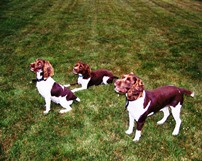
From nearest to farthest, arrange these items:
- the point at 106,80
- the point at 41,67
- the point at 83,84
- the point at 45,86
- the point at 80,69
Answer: the point at 41,67, the point at 45,86, the point at 80,69, the point at 83,84, the point at 106,80

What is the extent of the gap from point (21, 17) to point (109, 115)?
13.2 meters

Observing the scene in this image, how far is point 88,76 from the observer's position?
333 inches

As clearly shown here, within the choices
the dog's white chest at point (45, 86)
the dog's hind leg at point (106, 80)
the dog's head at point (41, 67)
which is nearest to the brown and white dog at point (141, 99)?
the dog's head at point (41, 67)

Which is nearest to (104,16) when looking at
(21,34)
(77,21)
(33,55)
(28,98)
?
(77,21)

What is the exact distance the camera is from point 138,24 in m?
17.5

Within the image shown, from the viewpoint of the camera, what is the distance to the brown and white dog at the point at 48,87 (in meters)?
6.61

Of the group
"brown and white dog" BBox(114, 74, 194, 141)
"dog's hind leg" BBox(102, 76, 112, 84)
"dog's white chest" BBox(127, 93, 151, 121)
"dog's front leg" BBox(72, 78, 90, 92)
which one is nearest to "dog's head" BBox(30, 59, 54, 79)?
"dog's front leg" BBox(72, 78, 90, 92)

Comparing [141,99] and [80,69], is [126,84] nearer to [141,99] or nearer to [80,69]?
[141,99]

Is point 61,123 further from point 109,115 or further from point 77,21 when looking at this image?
point 77,21

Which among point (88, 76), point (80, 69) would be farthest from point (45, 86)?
point (88, 76)

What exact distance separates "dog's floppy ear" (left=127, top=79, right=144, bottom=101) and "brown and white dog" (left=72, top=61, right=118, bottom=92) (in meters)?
3.03

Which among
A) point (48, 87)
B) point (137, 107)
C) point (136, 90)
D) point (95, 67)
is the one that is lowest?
point (95, 67)

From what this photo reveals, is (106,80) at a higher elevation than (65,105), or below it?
below

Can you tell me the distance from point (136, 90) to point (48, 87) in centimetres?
265
